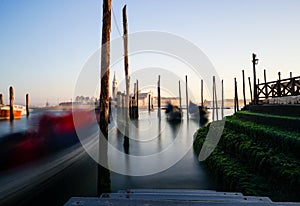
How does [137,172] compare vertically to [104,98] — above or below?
below

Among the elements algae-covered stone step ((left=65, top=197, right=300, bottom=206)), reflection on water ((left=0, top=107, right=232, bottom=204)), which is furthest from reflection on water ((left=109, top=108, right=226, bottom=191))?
algae-covered stone step ((left=65, top=197, right=300, bottom=206))

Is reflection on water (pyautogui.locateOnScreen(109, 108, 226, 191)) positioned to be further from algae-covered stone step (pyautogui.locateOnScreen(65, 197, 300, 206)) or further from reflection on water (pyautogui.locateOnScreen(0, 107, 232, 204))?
algae-covered stone step (pyautogui.locateOnScreen(65, 197, 300, 206))

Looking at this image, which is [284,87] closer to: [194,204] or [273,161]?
[273,161]

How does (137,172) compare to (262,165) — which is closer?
(262,165)

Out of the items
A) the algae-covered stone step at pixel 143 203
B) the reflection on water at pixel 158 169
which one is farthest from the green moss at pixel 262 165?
the algae-covered stone step at pixel 143 203

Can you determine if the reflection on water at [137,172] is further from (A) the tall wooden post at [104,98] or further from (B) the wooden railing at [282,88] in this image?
(B) the wooden railing at [282,88]

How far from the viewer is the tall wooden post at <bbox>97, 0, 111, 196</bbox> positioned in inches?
163

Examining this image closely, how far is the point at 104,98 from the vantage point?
415 cm

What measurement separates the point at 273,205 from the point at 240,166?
374 centimetres

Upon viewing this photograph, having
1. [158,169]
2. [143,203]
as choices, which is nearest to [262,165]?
[158,169]

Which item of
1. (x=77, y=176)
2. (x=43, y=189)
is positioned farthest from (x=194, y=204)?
(x=77, y=176)

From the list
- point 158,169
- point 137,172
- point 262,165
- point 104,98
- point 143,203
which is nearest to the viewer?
point 143,203

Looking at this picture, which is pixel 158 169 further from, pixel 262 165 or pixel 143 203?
pixel 143 203

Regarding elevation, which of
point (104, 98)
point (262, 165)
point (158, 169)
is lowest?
point (158, 169)
